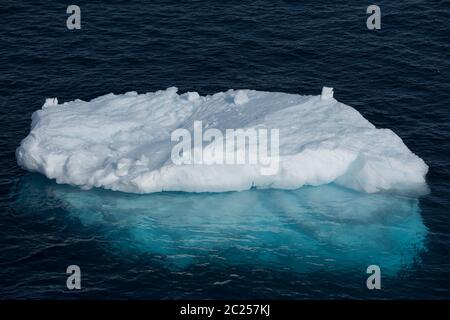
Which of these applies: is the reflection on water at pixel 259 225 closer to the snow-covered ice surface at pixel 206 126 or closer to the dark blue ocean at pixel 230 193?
the dark blue ocean at pixel 230 193

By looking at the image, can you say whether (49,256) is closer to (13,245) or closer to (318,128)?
(13,245)

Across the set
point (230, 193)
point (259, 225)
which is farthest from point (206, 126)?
point (259, 225)

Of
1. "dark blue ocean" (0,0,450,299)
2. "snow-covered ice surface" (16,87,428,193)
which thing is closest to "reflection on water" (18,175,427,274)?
"dark blue ocean" (0,0,450,299)

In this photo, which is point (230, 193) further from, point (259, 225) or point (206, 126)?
point (206, 126)

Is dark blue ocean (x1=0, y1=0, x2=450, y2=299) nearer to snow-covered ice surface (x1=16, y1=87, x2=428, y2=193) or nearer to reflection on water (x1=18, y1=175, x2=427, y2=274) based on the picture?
reflection on water (x1=18, y1=175, x2=427, y2=274)

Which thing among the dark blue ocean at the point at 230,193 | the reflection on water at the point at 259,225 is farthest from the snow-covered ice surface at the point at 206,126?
the dark blue ocean at the point at 230,193
